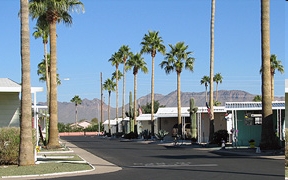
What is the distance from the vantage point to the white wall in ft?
97.4

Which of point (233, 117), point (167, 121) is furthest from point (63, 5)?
point (167, 121)

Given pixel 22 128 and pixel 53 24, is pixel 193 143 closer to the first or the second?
pixel 53 24

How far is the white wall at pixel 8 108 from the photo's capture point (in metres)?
29.7

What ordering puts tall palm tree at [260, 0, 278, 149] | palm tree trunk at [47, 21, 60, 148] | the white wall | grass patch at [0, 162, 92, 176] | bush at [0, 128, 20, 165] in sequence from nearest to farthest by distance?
grass patch at [0, 162, 92, 176]
bush at [0, 128, 20, 165]
tall palm tree at [260, 0, 278, 149]
the white wall
palm tree trunk at [47, 21, 60, 148]

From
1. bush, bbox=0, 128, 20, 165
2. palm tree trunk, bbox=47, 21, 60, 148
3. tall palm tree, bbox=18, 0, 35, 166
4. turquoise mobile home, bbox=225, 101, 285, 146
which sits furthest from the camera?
turquoise mobile home, bbox=225, 101, 285, 146

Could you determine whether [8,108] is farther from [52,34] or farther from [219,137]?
[219,137]

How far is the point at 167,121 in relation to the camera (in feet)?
216

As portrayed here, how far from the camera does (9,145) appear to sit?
76.9ft

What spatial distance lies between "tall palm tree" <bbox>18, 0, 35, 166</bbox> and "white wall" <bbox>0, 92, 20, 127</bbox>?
7.52 meters

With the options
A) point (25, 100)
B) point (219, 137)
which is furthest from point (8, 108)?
point (219, 137)

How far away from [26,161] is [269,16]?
48.5ft

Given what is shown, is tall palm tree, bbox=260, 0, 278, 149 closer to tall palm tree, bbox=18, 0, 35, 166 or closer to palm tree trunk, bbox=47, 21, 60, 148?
tall palm tree, bbox=18, 0, 35, 166

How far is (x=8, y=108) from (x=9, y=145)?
6.76 m

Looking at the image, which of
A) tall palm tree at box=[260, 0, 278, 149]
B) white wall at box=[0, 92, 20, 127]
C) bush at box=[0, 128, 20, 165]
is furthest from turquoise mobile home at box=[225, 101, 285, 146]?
bush at box=[0, 128, 20, 165]
